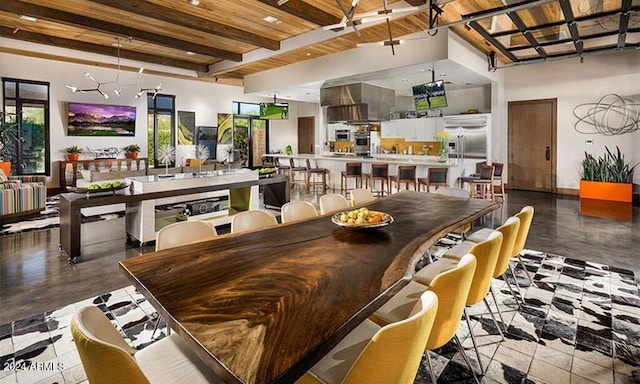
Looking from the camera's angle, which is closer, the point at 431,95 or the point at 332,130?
the point at 431,95

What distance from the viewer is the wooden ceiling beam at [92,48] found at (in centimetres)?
697

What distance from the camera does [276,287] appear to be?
5.02ft

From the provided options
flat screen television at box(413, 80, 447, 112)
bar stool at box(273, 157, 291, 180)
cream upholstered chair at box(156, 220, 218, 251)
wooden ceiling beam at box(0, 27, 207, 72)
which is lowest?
cream upholstered chair at box(156, 220, 218, 251)

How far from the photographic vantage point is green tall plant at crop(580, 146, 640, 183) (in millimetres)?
7855

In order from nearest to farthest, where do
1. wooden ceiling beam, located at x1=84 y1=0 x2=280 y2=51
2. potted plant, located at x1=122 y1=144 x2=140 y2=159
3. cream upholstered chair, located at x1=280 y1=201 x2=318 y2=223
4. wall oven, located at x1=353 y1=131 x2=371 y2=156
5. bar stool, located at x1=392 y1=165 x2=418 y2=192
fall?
→ cream upholstered chair, located at x1=280 y1=201 x2=318 y2=223 → wooden ceiling beam, located at x1=84 y1=0 x2=280 y2=51 → bar stool, located at x1=392 y1=165 x2=418 y2=192 → potted plant, located at x1=122 y1=144 x2=140 y2=159 → wall oven, located at x1=353 y1=131 x2=371 y2=156

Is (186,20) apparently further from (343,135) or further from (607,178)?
(607,178)

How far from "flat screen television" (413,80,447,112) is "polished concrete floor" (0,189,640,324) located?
2734 millimetres

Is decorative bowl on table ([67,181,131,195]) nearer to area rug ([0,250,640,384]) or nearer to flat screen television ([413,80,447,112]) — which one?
area rug ([0,250,640,384])

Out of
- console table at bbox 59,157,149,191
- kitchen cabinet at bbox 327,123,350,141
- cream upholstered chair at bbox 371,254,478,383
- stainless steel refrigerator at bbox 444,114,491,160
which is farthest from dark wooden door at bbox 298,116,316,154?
cream upholstered chair at bbox 371,254,478,383

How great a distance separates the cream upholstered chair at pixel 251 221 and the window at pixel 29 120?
29.7 feet

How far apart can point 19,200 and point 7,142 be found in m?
2.18

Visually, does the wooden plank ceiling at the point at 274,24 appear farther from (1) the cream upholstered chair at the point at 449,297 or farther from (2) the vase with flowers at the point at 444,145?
(1) the cream upholstered chair at the point at 449,297

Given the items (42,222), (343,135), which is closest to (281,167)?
(343,135)

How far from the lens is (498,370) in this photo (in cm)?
215
